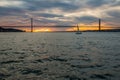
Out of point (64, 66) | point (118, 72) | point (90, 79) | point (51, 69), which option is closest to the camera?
point (90, 79)

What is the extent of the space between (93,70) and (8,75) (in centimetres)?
594

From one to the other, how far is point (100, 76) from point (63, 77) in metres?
2.37

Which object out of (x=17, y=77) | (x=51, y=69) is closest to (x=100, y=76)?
(x=51, y=69)

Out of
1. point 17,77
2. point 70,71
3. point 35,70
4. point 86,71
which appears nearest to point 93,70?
point 86,71

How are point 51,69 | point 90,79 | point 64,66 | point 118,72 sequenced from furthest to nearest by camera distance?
point 64,66 → point 51,69 → point 118,72 → point 90,79

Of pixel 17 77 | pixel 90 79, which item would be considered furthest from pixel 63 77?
pixel 17 77

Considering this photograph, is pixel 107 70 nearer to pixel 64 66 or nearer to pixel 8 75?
pixel 64 66

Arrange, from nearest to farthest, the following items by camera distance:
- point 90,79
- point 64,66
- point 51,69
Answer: point 90,79
point 51,69
point 64,66

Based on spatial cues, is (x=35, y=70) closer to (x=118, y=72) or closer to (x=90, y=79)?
(x=90, y=79)

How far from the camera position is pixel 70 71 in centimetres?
1645

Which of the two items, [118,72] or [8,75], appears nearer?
[8,75]

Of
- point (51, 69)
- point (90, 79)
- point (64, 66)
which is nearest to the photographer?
point (90, 79)

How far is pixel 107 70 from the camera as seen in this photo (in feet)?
55.1

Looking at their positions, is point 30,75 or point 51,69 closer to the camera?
point 30,75
